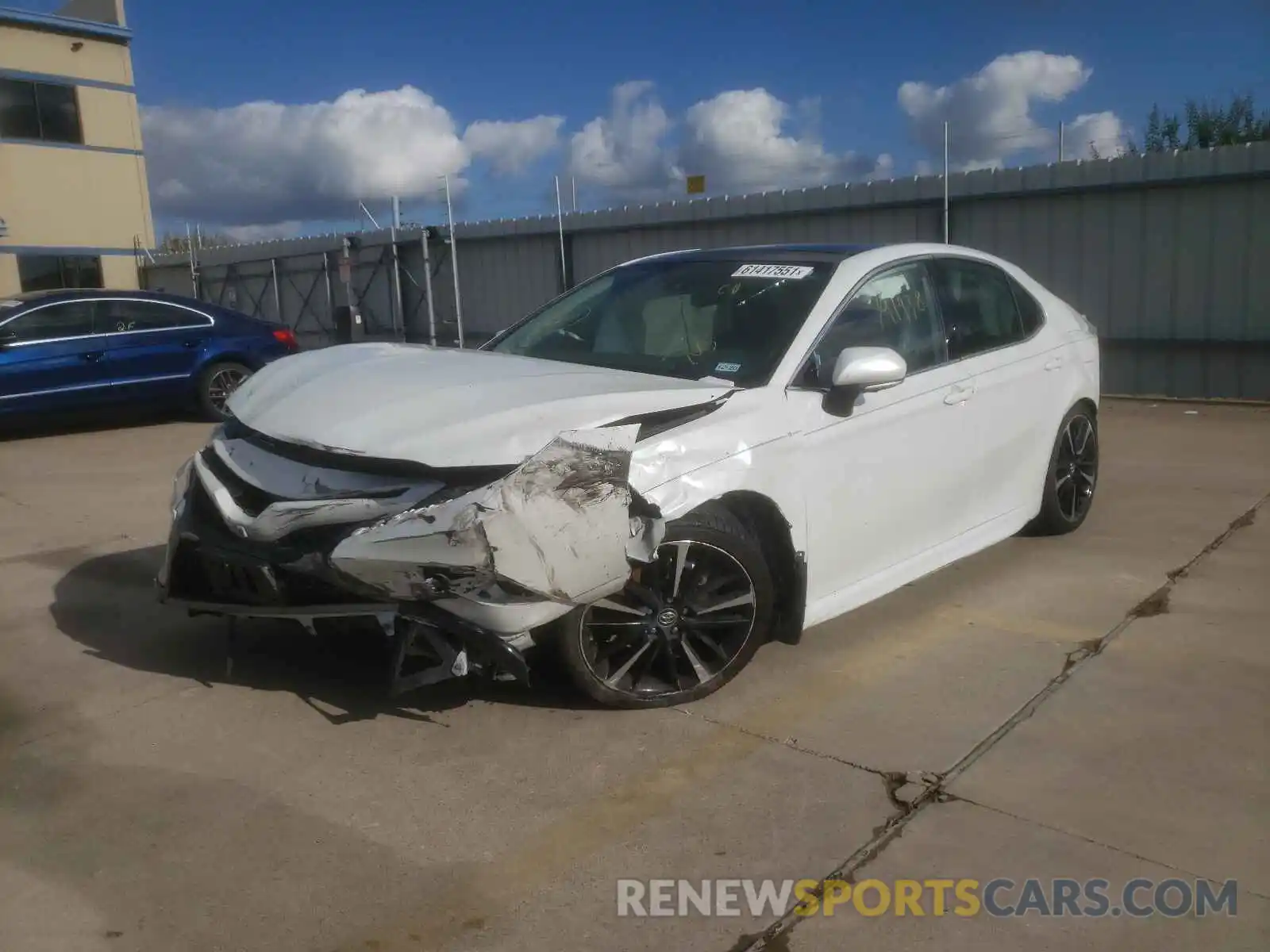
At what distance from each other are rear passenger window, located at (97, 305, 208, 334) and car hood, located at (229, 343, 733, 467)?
286 inches

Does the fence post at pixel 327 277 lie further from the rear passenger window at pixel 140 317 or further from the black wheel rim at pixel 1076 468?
the black wheel rim at pixel 1076 468

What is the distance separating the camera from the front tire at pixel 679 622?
3.61 metres

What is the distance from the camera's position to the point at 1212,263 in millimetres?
11172

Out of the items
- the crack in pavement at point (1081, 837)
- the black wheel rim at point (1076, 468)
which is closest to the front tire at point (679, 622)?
the crack in pavement at point (1081, 837)

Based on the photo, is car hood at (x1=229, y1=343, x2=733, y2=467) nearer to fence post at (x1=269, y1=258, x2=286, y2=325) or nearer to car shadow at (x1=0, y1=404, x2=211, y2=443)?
car shadow at (x1=0, y1=404, x2=211, y2=443)

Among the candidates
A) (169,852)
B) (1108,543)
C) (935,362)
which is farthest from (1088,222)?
(169,852)

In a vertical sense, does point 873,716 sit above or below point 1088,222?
below

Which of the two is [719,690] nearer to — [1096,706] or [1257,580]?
[1096,706]

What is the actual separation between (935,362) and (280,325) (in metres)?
9.25

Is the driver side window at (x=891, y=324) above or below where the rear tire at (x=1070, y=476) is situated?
above

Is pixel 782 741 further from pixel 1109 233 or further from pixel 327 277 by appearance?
pixel 327 277

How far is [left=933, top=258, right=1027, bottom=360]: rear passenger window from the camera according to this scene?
4.94m

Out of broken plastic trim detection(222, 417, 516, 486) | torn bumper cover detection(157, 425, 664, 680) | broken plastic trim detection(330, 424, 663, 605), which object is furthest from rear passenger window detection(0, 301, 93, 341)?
broken plastic trim detection(330, 424, 663, 605)

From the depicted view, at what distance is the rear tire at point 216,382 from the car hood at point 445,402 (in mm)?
7410
